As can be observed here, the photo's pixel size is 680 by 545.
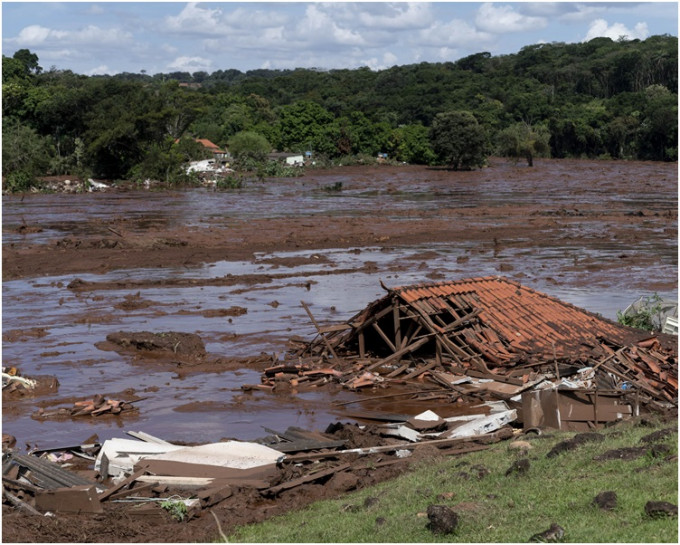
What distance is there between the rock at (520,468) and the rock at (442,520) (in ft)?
4.99

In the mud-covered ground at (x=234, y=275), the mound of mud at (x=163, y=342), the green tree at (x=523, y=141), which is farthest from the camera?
the green tree at (x=523, y=141)

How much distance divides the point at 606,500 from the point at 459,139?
7266cm

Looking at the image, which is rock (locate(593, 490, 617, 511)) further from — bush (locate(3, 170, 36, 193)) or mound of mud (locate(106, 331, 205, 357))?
bush (locate(3, 170, 36, 193))

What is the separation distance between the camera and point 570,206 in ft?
159

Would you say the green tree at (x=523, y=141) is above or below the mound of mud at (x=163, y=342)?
above

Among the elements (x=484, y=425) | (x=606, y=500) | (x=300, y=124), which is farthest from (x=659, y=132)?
(x=606, y=500)

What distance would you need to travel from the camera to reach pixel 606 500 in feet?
25.1

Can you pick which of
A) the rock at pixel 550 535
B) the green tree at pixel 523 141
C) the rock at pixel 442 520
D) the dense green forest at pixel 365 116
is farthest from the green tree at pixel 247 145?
the rock at pixel 550 535

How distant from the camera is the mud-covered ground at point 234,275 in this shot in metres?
14.8

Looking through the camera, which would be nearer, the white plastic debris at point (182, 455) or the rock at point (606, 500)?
the rock at point (606, 500)

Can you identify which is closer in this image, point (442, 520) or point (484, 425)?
point (442, 520)

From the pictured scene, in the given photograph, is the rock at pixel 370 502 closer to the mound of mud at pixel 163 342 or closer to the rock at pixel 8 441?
the rock at pixel 8 441

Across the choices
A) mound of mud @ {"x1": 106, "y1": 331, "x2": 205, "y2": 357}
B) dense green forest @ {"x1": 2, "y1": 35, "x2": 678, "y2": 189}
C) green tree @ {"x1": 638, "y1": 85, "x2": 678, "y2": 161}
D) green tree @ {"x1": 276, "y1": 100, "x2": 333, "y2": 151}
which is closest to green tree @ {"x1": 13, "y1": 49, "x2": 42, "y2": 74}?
dense green forest @ {"x1": 2, "y1": 35, "x2": 678, "y2": 189}

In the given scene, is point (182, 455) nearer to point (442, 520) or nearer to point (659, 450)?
point (442, 520)
